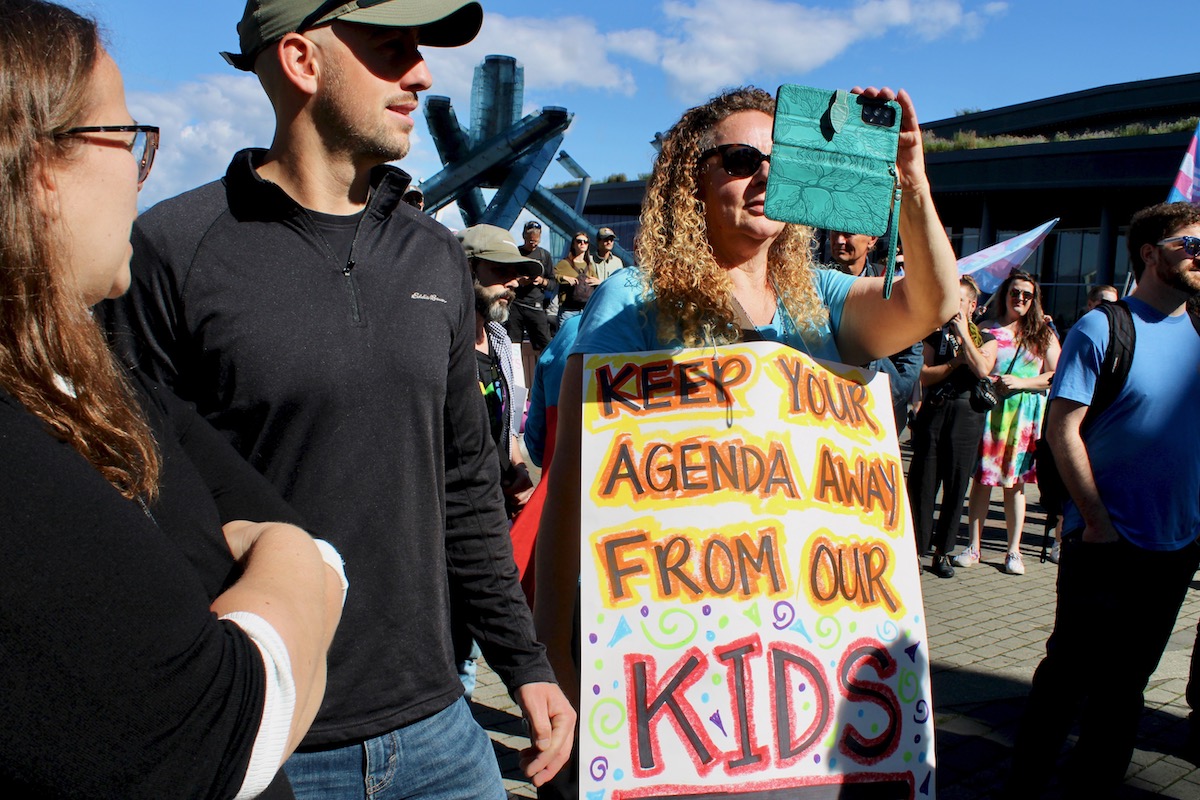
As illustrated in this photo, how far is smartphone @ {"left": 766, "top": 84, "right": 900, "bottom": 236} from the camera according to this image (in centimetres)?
184

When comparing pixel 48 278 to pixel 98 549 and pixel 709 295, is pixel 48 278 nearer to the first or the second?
pixel 98 549

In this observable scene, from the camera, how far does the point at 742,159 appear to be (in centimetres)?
217

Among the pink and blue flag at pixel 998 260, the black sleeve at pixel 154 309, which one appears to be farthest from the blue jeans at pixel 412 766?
the pink and blue flag at pixel 998 260

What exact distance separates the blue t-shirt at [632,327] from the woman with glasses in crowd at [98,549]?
1104 millimetres

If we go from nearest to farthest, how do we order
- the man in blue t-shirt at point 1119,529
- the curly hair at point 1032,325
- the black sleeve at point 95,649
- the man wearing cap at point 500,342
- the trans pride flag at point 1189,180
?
the black sleeve at point 95,649 < the man in blue t-shirt at point 1119,529 < the man wearing cap at point 500,342 < the trans pride flag at point 1189,180 < the curly hair at point 1032,325

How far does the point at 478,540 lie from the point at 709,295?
28.5 inches

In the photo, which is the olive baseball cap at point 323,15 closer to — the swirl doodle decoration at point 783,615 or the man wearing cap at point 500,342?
the swirl doodle decoration at point 783,615

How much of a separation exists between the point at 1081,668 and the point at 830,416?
1.83 m

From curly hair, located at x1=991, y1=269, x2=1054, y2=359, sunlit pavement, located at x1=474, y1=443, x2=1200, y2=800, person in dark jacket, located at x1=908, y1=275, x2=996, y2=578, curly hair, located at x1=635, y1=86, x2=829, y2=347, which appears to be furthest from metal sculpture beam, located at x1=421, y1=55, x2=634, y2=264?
curly hair, located at x1=635, y1=86, x2=829, y2=347

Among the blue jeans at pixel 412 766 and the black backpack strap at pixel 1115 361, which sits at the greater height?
the black backpack strap at pixel 1115 361

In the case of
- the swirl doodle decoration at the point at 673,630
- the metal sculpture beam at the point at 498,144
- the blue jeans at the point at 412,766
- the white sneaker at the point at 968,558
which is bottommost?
the white sneaker at the point at 968,558

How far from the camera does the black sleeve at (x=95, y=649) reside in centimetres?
75

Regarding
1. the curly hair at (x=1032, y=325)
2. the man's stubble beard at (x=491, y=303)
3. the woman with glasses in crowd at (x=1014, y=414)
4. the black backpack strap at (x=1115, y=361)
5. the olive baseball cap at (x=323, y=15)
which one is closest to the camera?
the olive baseball cap at (x=323, y=15)

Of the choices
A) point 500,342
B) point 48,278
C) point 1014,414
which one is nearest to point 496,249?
point 500,342
